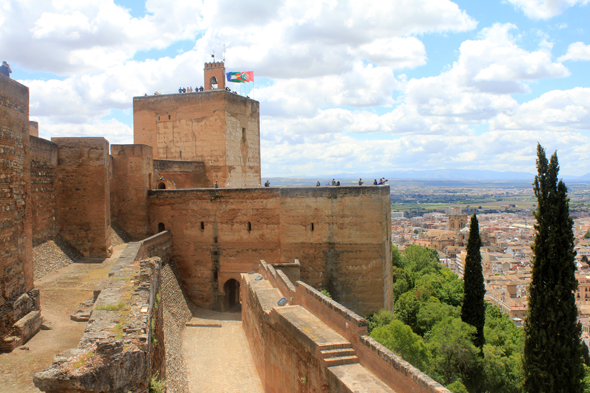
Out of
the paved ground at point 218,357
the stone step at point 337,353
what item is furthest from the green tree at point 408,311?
the stone step at point 337,353

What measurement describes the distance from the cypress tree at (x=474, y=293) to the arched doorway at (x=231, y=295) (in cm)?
1006

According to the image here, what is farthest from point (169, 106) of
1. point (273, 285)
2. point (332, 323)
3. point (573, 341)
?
point (573, 341)

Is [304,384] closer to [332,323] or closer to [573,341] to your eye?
[332,323]

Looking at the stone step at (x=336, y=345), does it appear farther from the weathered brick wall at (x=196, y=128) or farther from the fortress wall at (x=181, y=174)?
the weathered brick wall at (x=196, y=128)

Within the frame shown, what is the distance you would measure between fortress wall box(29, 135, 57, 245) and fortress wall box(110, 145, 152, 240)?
11.8 feet

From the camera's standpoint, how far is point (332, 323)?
10.8 metres

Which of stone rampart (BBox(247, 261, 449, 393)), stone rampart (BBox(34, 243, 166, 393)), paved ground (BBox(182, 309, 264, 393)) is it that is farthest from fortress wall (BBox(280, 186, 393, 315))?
stone rampart (BBox(34, 243, 166, 393))

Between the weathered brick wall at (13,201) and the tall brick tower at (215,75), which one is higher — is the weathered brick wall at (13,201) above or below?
below

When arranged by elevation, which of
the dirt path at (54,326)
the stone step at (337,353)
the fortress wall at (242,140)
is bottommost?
the stone step at (337,353)

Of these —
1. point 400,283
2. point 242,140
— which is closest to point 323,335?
point 242,140

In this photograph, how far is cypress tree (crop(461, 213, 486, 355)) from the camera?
21.9 metres

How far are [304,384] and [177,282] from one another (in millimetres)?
10793

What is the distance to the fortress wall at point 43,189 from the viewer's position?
15.6 m

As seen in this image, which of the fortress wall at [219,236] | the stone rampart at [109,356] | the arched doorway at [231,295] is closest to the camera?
the stone rampart at [109,356]
